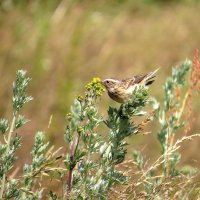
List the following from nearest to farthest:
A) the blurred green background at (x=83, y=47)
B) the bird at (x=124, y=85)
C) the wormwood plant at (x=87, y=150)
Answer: the wormwood plant at (x=87, y=150) < the bird at (x=124, y=85) < the blurred green background at (x=83, y=47)

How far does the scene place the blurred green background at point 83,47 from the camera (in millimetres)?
5567

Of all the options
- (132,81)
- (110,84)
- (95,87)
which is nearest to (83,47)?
(110,84)

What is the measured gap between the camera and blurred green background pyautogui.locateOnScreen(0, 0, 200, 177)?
5567mm

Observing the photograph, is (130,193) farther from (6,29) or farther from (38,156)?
(6,29)

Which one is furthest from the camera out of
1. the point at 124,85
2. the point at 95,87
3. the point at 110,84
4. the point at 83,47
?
the point at 83,47

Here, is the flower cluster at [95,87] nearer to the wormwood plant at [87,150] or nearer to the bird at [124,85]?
the wormwood plant at [87,150]

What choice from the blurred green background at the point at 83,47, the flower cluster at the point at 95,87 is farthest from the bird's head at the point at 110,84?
the blurred green background at the point at 83,47

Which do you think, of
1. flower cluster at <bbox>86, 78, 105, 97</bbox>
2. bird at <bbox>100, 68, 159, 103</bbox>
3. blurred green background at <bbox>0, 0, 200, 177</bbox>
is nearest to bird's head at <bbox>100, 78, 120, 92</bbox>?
bird at <bbox>100, 68, 159, 103</bbox>

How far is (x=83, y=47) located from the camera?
8.33 metres

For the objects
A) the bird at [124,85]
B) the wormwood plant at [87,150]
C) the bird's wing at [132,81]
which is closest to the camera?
the wormwood plant at [87,150]

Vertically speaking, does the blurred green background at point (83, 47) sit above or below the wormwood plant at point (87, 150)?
above

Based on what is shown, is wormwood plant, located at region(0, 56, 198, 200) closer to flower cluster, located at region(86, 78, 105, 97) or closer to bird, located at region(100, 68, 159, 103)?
flower cluster, located at region(86, 78, 105, 97)

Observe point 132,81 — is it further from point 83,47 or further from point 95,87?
point 83,47

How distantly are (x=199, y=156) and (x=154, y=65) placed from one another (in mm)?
2798
